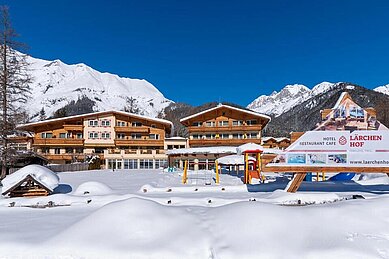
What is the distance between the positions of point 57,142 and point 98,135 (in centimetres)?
606

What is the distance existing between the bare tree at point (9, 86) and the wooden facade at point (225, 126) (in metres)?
24.0

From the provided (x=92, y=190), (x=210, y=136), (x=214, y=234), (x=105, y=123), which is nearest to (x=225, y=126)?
(x=210, y=136)

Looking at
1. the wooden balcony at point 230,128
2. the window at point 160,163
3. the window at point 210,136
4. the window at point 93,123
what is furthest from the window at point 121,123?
the window at point 210,136

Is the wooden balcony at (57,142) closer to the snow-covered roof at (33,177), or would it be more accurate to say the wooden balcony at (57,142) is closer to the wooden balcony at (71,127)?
the wooden balcony at (71,127)

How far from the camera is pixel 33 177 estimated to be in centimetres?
1366

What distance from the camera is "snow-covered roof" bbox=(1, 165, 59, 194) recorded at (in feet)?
44.2

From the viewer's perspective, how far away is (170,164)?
1742 inches

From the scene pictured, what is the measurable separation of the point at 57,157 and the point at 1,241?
43237mm

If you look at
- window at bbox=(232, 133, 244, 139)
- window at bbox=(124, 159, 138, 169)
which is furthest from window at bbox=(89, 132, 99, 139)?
window at bbox=(232, 133, 244, 139)

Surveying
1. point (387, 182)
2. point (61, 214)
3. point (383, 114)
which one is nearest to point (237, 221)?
point (61, 214)

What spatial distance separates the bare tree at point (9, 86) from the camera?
993 inches

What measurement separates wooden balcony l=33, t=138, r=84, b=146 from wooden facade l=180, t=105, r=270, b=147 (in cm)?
1667

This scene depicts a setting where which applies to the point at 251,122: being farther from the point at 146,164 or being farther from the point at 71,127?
the point at 71,127

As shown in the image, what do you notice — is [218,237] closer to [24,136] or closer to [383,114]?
[24,136]
